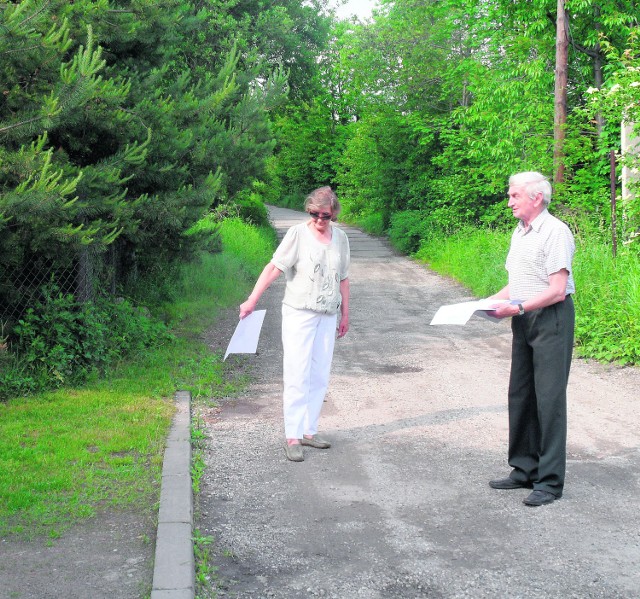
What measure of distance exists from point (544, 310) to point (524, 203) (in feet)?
2.18

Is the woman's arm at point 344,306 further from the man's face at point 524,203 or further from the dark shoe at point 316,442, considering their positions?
the man's face at point 524,203

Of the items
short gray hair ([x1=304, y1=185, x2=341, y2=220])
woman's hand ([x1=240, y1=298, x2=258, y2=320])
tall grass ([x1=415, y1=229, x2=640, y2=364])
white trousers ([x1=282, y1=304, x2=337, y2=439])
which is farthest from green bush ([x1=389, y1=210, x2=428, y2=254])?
woman's hand ([x1=240, y1=298, x2=258, y2=320])

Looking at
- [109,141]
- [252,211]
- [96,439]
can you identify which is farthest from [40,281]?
[252,211]

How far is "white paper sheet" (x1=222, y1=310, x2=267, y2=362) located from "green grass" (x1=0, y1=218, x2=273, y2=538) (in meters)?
0.93

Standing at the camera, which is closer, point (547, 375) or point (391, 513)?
point (391, 513)

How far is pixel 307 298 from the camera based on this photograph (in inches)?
239

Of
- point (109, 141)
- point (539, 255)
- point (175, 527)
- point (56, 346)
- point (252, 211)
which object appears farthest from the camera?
point (252, 211)

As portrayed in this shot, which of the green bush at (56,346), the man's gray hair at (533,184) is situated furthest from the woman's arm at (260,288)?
the green bush at (56,346)

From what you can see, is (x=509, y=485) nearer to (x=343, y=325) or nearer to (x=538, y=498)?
(x=538, y=498)

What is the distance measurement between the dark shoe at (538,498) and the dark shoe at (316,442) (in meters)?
1.71

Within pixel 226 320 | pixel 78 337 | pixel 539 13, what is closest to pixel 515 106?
pixel 539 13

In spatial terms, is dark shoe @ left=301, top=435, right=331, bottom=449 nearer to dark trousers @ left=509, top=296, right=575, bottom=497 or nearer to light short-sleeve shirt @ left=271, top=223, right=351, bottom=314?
light short-sleeve shirt @ left=271, top=223, right=351, bottom=314

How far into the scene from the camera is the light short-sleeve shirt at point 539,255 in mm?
A: 5059

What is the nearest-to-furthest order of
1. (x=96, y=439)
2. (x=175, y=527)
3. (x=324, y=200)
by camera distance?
(x=175, y=527) → (x=324, y=200) → (x=96, y=439)
